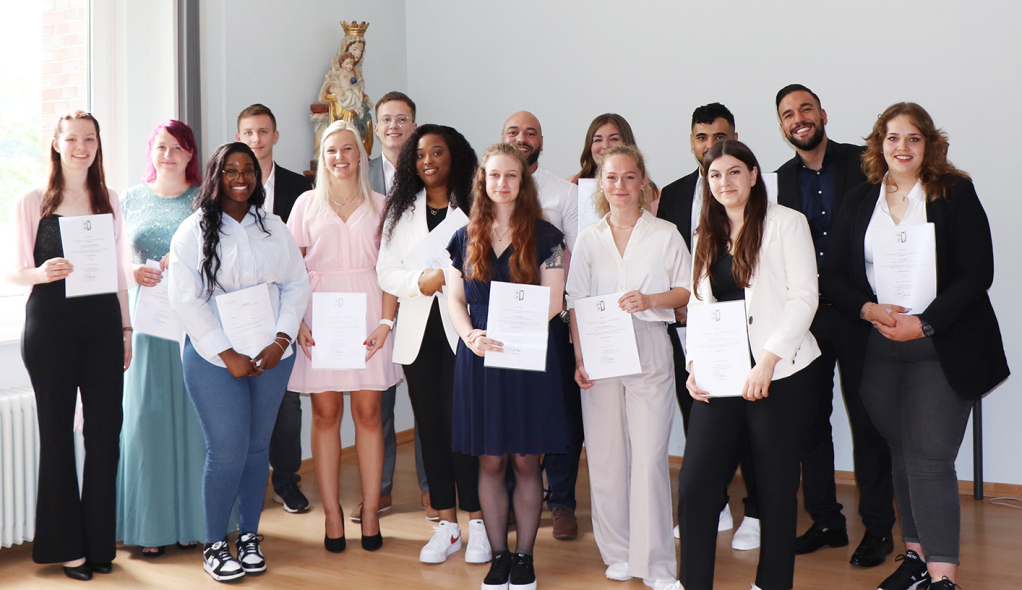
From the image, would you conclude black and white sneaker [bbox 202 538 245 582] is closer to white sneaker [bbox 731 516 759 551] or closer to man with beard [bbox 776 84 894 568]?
white sneaker [bbox 731 516 759 551]

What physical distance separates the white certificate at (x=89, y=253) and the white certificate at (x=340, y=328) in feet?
2.48

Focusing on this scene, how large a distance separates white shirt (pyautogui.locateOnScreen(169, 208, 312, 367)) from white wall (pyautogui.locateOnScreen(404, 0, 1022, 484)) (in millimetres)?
2657

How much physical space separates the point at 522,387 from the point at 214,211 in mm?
1305

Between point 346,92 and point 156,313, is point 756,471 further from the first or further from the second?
point 346,92

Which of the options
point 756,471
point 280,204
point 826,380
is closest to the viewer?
point 756,471

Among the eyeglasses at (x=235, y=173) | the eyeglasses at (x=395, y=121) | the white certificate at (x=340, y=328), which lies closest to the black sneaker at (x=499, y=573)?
the white certificate at (x=340, y=328)

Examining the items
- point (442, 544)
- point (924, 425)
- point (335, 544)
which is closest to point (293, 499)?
point (335, 544)

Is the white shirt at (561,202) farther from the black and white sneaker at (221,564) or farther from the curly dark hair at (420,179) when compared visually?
the black and white sneaker at (221,564)

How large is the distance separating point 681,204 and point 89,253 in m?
2.34

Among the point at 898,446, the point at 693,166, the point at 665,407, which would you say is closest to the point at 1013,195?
the point at 693,166

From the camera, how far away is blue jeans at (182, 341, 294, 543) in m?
3.06

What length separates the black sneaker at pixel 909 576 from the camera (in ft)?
9.70

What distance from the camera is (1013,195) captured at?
4305 millimetres

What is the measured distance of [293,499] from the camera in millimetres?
4180
